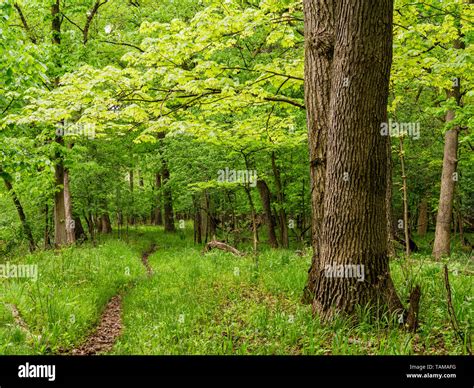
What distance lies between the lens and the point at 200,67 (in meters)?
7.12

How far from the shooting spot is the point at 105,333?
652cm

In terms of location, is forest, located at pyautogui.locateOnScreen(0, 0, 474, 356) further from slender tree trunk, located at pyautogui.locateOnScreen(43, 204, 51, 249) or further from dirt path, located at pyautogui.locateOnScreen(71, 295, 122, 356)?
slender tree trunk, located at pyautogui.locateOnScreen(43, 204, 51, 249)

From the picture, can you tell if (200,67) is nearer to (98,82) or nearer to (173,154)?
(98,82)

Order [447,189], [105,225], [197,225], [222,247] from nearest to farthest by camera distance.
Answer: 1. [447,189]
2. [222,247]
3. [197,225]
4. [105,225]

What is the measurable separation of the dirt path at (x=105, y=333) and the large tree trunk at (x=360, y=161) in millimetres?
3423

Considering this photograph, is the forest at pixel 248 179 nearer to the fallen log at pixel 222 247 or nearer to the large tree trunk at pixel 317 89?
the large tree trunk at pixel 317 89

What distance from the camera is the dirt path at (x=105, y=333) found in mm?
5652

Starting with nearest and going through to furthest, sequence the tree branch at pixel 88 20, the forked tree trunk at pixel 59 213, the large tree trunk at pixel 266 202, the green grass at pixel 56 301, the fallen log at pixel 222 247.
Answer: the green grass at pixel 56 301 < the fallen log at pixel 222 247 < the forked tree trunk at pixel 59 213 < the tree branch at pixel 88 20 < the large tree trunk at pixel 266 202

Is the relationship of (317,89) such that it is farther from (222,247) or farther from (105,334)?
(222,247)

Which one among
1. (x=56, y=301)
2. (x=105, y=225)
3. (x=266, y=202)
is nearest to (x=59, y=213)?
(x=266, y=202)

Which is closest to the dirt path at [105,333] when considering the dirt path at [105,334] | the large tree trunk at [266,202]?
the dirt path at [105,334]

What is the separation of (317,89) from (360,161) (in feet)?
4.85

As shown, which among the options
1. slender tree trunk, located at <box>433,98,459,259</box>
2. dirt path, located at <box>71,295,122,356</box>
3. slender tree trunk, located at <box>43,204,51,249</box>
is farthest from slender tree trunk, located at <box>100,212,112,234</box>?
slender tree trunk, located at <box>433,98,459,259</box>

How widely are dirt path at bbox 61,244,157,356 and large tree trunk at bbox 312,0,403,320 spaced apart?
3.42m
